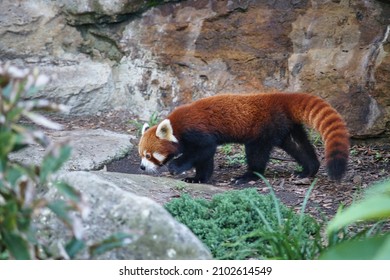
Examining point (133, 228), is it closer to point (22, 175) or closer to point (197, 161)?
point (22, 175)

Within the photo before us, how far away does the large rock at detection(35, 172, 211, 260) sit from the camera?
321cm

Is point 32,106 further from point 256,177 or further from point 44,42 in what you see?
point 44,42

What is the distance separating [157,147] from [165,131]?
8.1 inches

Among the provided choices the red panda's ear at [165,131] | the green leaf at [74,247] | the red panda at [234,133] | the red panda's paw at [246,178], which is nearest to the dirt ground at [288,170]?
the red panda's paw at [246,178]

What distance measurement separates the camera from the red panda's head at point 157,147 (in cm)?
689

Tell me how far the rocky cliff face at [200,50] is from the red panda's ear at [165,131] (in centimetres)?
149

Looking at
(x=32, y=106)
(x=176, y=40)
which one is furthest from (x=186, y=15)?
(x=32, y=106)

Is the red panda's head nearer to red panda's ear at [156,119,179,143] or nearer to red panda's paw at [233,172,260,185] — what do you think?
red panda's ear at [156,119,179,143]

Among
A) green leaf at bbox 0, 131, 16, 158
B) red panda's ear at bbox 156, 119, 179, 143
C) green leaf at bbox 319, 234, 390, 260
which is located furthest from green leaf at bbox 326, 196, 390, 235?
red panda's ear at bbox 156, 119, 179, 143

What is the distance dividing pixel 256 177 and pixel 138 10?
277 cm

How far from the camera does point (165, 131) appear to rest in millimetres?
6879

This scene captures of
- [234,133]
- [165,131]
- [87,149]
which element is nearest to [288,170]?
[234,133]

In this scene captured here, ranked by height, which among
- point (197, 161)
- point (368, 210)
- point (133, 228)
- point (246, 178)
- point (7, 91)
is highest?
point (7, 91)

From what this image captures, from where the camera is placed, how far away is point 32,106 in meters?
2.60
